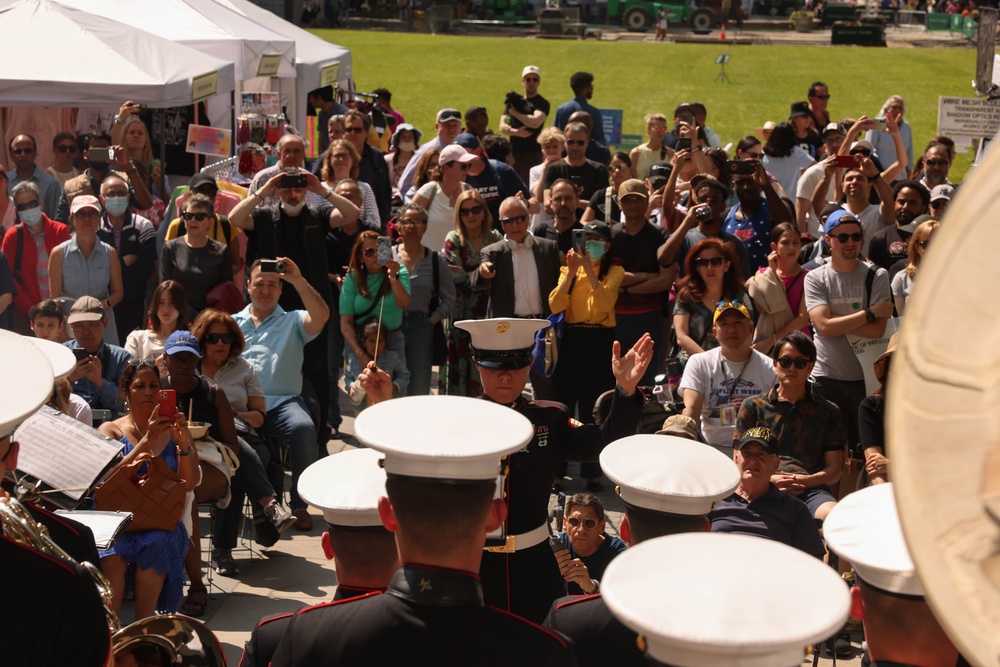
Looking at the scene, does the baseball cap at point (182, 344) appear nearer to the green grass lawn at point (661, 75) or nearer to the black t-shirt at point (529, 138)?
the black t-shirt at point (529, 138)

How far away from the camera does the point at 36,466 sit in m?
5.54

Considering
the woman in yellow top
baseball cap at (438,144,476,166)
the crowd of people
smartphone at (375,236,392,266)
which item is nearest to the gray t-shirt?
the crowd of people

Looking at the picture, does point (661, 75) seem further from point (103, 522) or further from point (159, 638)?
point (159, 638)

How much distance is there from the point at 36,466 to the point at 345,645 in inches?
131

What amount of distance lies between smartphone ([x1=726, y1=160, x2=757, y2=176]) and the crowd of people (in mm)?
24

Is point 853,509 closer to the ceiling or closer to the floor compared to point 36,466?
closer to the ceiling

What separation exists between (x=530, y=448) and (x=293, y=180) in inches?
181

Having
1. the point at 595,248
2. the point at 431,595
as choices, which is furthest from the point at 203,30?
the point at 431,595

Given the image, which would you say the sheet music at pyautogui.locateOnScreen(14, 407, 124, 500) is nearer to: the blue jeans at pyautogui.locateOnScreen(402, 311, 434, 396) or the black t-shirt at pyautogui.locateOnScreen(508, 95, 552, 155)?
the blue jeans at pyautogui.locateOnScreen(402, 311, 434, 396)

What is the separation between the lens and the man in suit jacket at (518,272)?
8695 mm

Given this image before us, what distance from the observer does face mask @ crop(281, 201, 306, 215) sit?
29.5 feet

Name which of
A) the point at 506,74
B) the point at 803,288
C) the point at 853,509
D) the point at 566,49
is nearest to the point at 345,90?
the point at 803,288

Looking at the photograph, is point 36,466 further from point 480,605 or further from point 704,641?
point 704,641

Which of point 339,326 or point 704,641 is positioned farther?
point 339,326
